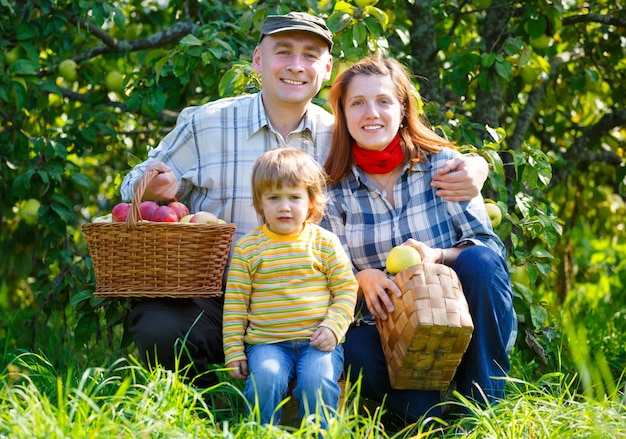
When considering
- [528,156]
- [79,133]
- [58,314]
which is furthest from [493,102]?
[58,314]

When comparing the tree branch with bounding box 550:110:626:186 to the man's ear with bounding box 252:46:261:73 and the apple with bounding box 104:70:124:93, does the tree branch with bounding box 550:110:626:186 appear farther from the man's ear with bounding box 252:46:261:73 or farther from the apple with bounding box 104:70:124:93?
the apple with bounding box 104:70:124:93

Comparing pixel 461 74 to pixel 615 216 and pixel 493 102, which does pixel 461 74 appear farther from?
pixel 615 216

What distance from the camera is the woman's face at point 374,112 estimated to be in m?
2.77

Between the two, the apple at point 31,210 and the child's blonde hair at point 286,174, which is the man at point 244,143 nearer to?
the child's blonde hair at point 286,174

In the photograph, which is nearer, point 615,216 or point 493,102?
point 493,102

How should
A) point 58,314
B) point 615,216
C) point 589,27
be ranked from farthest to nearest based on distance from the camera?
point 615,216
point 589,27
point 58,314

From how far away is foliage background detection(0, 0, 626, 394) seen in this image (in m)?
3.25

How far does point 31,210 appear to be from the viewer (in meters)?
3.80

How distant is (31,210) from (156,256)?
154cm

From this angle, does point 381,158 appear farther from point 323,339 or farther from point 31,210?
point 31,210

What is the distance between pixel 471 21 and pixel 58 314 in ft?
8.51

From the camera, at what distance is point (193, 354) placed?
2.66 metres

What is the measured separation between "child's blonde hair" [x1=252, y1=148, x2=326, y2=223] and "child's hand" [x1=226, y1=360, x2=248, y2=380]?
0.44 m

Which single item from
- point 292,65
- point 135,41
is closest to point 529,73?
point 292,65
